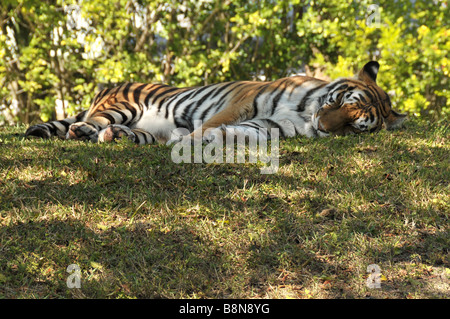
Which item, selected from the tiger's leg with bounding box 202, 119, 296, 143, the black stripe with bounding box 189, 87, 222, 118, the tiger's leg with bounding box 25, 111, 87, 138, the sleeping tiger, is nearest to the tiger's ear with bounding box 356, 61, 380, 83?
the sleeping tiger

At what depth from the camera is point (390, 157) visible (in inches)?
156

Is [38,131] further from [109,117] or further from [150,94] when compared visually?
[150,94]

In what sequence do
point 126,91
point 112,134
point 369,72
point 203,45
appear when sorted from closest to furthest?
point 112,134 → point 369,72 → point 126,91 → point 203,45

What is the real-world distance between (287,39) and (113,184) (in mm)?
6274

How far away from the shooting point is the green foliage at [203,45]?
8.07 metres

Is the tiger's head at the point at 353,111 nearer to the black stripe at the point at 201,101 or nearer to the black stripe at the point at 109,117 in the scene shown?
the black stripe at the point at 201,101

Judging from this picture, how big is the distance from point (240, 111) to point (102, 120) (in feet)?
5.09

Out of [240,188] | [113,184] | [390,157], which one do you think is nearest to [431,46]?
[390,157]

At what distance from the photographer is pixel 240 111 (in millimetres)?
5109

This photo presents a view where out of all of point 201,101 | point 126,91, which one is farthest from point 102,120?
point 201,101

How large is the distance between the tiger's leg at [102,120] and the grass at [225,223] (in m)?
0.88

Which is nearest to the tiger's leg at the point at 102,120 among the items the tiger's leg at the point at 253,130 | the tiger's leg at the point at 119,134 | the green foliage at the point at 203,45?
the tiger's leg at the point at 119,134

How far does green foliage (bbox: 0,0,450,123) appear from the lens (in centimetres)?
807
